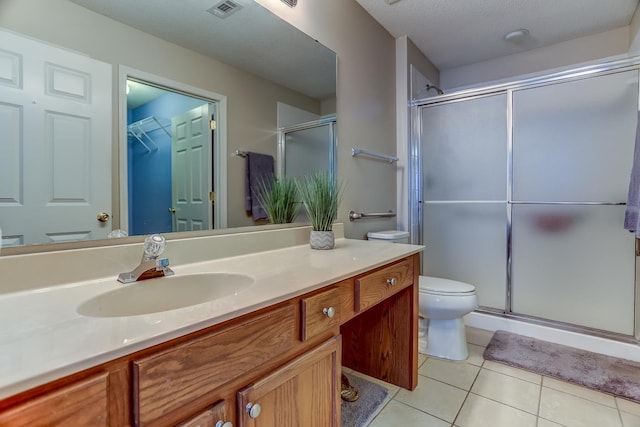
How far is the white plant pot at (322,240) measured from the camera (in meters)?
1.50

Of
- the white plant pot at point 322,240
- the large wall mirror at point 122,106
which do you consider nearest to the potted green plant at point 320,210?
the white plant pot at point 322,240

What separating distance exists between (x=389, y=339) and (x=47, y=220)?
1489 millimetres

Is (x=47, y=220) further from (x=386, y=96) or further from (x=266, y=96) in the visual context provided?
(x=386, y=96)

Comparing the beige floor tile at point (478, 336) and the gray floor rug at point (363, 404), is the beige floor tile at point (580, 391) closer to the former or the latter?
the beige floor tile at point (478, 336)

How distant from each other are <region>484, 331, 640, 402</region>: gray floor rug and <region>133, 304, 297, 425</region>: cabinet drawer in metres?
1.71

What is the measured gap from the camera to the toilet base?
190cm

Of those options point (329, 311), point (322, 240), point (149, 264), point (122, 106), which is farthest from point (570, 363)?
point (122, 106)

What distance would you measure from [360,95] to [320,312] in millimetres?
1602

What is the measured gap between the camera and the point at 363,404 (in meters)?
1.47

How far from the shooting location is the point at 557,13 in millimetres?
2158

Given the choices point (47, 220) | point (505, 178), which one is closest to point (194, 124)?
point (47, 220)

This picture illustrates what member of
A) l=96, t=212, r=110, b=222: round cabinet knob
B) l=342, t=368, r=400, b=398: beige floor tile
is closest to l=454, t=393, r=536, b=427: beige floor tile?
l=342, t=368, r=400, b=398: beige floor tile

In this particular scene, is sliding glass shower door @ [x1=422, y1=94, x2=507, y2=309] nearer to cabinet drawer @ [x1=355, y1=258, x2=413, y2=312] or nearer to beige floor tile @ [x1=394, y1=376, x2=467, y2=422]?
beige floor tile @ [x1=394, y1=376, x2=467, y2=422]

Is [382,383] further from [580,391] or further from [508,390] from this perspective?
[580,391]
